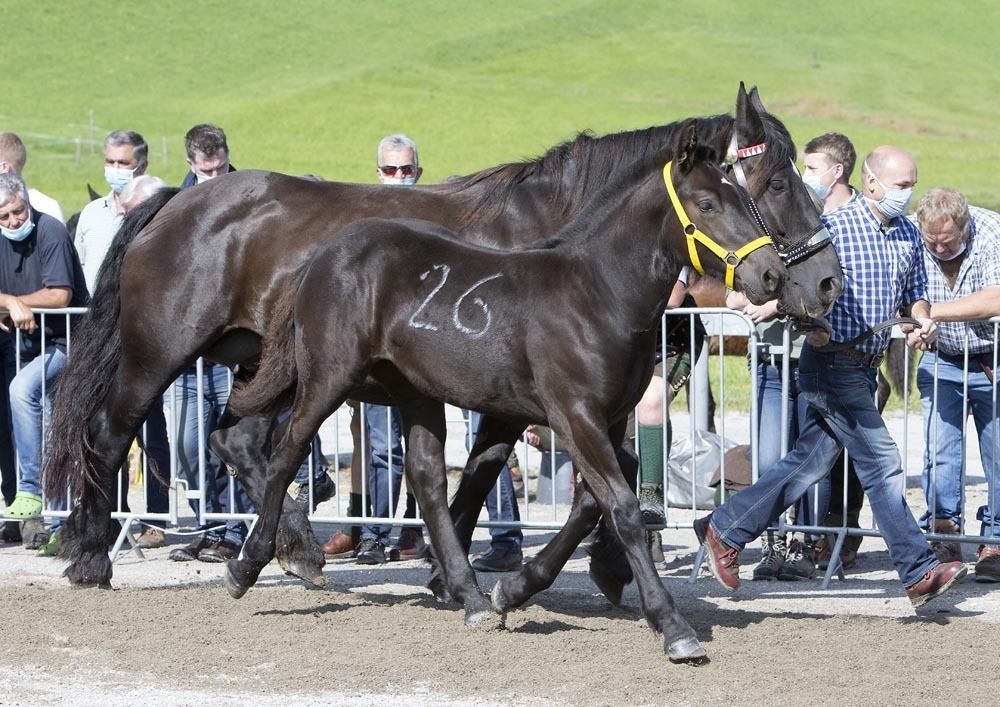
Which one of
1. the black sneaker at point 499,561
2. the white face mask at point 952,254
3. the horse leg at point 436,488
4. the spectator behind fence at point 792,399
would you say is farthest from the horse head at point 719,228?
the black sneaker at point 499,561

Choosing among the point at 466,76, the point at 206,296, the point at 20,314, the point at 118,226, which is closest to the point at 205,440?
the point at 20,314

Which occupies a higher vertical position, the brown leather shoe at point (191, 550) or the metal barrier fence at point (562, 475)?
the metal barrier fence at point (562, 475)

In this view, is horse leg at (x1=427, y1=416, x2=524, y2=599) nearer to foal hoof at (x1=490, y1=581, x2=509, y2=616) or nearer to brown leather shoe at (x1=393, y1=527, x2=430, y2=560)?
foal hoof at (x1=490, y1=581, x2=509, y2=616)

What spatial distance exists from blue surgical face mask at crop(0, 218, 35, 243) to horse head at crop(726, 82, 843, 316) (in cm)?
466

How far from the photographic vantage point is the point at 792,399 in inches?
322

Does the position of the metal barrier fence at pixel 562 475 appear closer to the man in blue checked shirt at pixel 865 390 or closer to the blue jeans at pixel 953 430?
the blue jeans at pixel 953 430

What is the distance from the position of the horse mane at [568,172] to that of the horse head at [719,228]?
61cm

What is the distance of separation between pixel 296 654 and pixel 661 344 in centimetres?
307

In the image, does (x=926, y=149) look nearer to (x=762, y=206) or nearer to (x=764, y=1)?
(x=764, y=1)

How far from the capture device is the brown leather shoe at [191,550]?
8523 mm

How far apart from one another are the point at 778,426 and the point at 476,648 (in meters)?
2.77

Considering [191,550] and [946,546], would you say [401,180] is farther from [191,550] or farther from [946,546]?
[946,546]

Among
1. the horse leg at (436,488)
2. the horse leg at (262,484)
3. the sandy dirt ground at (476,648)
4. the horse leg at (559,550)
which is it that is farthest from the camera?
the horse leg at (262,484)

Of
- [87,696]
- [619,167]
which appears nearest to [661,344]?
[619,167]
